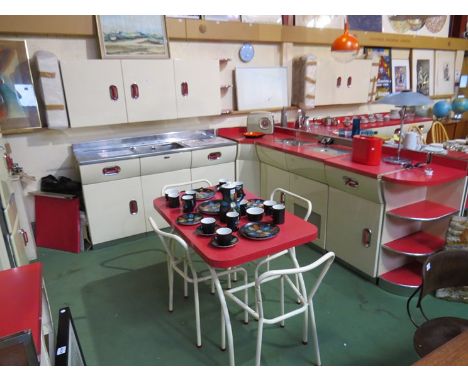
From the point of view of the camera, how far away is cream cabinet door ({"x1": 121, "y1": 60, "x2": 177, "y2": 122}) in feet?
10.8

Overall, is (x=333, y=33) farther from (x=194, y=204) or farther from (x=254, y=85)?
(x=194, y=204)

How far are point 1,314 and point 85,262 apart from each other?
86.0 inches

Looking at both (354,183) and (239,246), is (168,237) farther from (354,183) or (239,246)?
(354,183)

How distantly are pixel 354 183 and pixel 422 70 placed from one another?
4.48 metres

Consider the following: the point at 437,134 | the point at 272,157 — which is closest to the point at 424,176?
the point at 272,157

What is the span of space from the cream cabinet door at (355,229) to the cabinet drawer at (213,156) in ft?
4.31

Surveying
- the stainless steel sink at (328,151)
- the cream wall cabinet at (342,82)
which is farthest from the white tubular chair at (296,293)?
the cream wall cabinet at (342,82)

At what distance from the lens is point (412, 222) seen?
268cm

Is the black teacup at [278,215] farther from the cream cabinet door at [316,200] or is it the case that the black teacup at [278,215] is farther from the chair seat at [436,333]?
the cream cabinet door at [316,200]

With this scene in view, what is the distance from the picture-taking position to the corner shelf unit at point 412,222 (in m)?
2.38

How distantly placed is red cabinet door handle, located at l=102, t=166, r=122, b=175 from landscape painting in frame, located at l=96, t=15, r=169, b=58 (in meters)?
1.12

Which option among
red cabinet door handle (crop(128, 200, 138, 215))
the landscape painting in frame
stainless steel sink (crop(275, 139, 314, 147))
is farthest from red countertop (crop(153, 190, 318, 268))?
the landscape painting in frame

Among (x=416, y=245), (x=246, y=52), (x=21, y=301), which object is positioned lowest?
(x=416, y=245)

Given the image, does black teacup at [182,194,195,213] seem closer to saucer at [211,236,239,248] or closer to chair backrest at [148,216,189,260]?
chair backrest at [148,216,189,260]
